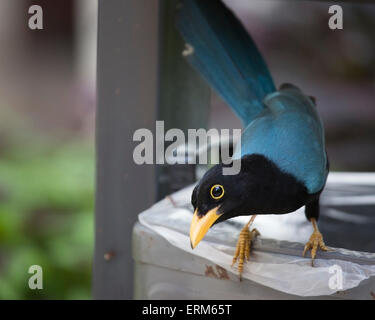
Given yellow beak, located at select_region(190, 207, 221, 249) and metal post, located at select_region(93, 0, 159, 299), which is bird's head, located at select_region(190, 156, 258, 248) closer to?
yellow beak, located at select_region(190, 207, 221, 249)

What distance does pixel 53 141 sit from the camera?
2107 mm

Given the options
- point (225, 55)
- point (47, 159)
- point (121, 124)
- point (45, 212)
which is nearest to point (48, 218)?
point (45, 212)

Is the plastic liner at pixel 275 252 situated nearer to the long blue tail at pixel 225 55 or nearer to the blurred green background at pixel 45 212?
the long blue tail at pixel 225 55

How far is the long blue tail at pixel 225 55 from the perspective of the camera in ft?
4.51

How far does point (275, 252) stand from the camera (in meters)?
1.17

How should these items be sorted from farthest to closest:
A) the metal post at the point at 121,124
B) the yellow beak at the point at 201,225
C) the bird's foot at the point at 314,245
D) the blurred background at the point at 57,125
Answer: the blurred background at the point at 57,125 → the metal post at the point at 121,124 → the bird's foot at the point at 314,245 → the yellow beak at the point at 201,225

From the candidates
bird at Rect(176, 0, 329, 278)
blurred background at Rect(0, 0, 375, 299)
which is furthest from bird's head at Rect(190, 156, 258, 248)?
blurred background at Rect(0, 0, 375, 299)

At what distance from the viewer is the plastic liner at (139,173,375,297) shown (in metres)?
1.10

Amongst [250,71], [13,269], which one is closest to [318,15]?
[250,71]

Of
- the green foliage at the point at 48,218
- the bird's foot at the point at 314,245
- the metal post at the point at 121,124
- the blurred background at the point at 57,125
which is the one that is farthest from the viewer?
the green foliage at the point at 48,218

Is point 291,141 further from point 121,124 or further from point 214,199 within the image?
point 121,124

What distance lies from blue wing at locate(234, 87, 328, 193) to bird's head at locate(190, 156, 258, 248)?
114 mm

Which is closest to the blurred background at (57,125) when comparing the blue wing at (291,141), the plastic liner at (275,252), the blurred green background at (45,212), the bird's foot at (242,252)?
the blurred green background at (45,212)

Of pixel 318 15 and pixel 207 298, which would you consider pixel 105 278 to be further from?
pixel 318 15
